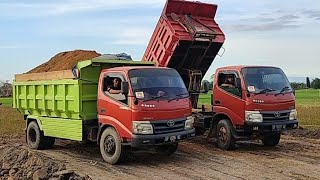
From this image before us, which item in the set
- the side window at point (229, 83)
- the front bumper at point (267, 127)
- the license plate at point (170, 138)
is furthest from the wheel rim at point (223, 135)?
the license plate at point (170, 138)

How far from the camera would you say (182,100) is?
11.9 meters

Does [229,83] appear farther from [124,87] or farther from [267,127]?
[124,87]

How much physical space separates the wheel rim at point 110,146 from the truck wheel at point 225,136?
11.3 ft

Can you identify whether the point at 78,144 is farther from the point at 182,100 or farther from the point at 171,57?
the point at 182,100

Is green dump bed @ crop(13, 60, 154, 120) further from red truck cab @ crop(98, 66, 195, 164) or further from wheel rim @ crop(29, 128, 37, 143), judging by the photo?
wheel rim @ crop(29, 128, 37, 143)

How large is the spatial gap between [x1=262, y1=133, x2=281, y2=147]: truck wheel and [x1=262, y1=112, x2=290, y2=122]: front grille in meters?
1.12

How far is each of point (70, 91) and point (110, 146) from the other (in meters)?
1.90

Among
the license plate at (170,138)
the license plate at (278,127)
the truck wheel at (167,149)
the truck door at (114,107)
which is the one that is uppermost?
the truck door at (114,107)

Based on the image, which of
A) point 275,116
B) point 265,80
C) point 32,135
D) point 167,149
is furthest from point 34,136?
point 275,116

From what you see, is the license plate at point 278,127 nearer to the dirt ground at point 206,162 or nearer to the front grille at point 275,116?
the front grille at point 275,116

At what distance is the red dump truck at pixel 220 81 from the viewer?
13.2 m

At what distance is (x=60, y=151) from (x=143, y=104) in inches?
166

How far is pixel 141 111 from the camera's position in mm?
11133

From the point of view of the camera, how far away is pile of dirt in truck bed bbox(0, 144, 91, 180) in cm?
993
